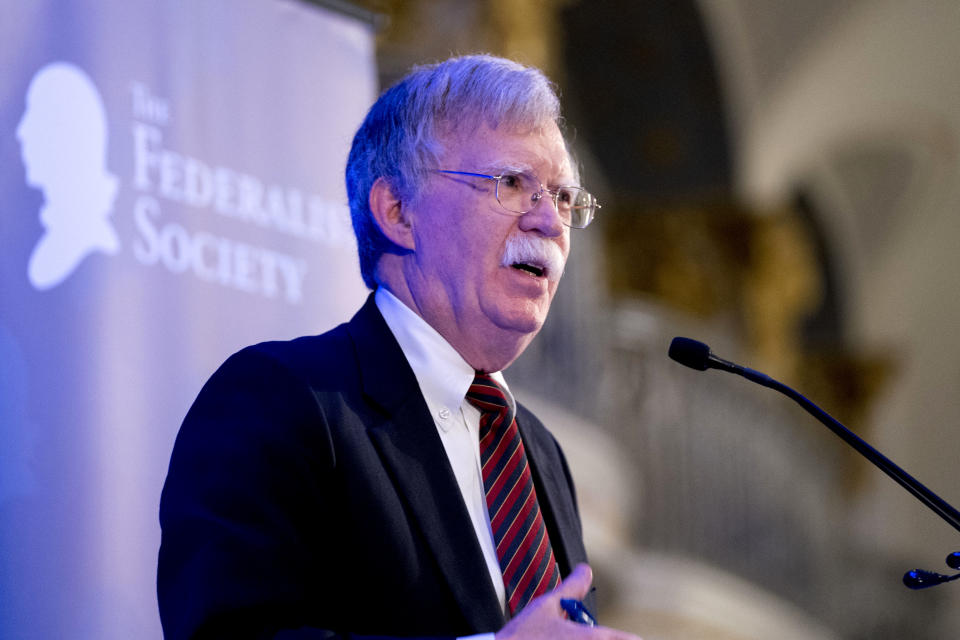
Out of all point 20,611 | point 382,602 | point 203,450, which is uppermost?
point 203,450

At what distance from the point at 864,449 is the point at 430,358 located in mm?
693

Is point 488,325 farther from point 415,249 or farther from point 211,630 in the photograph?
point 211,630

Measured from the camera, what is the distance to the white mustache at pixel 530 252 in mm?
1947

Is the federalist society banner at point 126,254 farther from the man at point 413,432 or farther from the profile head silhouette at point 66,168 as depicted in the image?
the man at point 413,432

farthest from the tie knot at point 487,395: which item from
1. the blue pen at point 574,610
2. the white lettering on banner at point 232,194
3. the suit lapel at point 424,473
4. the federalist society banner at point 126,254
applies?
the white lettering on banner at point 232,194

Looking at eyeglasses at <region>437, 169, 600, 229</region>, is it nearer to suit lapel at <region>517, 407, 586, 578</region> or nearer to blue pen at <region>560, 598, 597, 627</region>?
suit lapel at <region>517, 407, 586, 578</region>

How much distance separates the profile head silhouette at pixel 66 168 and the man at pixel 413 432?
1.57 ft

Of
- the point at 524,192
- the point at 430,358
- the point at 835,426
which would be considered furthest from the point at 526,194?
the point at 835,426

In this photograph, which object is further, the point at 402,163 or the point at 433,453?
the point at 402,163

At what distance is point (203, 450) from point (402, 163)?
66 centimetres

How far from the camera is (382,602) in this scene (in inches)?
64.4

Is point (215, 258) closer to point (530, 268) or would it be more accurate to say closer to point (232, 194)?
point (232, 194)

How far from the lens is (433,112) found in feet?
6.56

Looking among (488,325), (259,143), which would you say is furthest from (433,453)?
(259,143)
